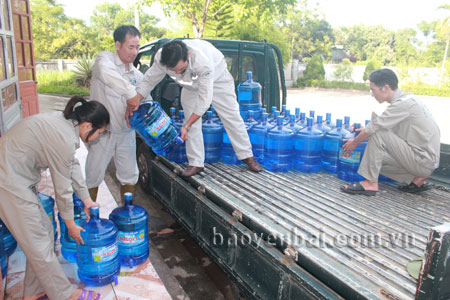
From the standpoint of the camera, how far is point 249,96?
480 centimetres

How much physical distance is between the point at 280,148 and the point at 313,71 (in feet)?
86.0

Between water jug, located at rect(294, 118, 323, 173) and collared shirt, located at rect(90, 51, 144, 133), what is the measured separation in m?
1.79

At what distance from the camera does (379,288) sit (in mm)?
1704

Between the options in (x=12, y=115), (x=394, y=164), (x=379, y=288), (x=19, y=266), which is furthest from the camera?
(x=12, y=115)

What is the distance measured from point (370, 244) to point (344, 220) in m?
Answer: 0.34

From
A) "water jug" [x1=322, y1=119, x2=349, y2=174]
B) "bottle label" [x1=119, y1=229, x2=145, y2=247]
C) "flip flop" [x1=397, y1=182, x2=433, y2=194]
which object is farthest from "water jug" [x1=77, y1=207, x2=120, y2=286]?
"flip flop" [x1=397, y1=182, x2=433, y2=194]

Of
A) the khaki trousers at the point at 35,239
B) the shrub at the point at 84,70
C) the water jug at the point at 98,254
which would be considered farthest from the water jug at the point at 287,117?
the shrub at the point at 84,70

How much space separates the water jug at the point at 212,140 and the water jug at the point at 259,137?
1.21 feet

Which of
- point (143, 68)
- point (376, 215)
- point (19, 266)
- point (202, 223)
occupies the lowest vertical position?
point (19, 266)

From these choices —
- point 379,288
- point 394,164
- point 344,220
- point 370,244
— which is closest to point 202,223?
point 344,220

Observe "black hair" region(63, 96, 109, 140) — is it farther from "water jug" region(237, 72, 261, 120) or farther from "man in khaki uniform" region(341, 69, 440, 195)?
"water jug" region(237, 72, 261, 120)

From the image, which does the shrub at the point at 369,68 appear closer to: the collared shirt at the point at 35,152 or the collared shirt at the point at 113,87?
the collared shirt at the point at 113,87

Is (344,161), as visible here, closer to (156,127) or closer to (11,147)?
(156,127)

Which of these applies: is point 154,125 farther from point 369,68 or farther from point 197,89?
point 369,68
